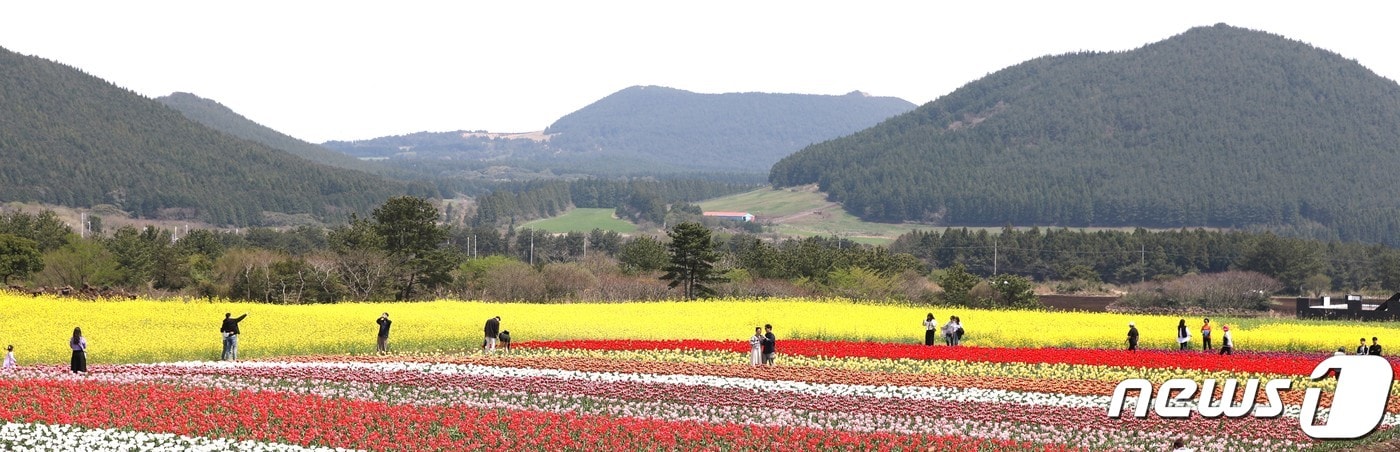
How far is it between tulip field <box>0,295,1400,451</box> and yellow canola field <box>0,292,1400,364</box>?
188 mm

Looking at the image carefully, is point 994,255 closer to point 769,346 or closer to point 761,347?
point 761,347

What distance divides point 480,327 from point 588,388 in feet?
65.4

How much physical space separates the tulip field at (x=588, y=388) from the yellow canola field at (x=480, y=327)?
19 centimetres

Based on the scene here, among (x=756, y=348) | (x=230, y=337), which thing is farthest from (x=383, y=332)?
(x=756, y=348)

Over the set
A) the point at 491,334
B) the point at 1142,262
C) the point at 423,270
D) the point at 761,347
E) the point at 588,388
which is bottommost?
the point at 1142,262

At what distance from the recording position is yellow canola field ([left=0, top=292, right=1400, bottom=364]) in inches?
1551

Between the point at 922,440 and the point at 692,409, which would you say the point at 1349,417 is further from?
the point at 692,409

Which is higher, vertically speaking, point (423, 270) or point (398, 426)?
point (423, 270)

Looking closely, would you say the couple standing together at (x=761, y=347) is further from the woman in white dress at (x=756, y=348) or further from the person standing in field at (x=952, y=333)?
the person standing in field at (x=952, y=333)

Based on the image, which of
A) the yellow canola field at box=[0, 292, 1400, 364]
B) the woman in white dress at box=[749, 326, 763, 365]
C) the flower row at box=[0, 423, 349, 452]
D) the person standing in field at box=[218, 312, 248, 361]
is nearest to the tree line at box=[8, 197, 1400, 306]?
the yellow canola field at box=[0, 292, 1400, 364]

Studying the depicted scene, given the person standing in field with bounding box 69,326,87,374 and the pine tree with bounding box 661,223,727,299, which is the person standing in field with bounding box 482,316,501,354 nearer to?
the person standing in field with bounding box 69,326,87,374

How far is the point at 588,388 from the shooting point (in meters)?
27.6

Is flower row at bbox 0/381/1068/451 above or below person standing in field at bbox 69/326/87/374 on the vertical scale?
below

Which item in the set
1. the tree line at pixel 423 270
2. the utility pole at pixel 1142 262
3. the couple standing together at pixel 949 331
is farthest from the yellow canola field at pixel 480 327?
the utility pole at pixel 1142 262
